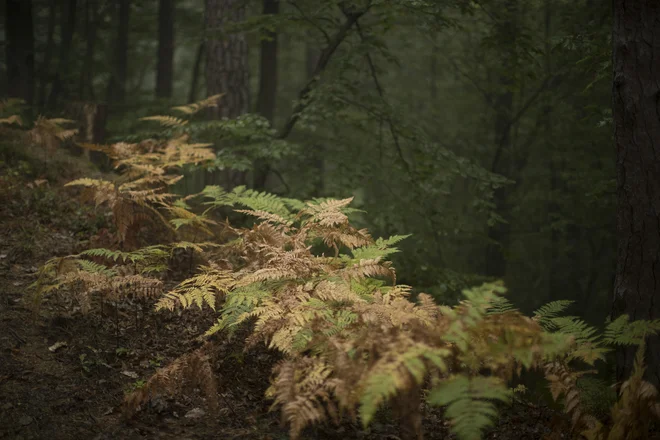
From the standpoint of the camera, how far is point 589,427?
3184 millimetres

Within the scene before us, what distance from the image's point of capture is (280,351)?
12.7ft

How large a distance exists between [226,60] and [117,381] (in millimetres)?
6414

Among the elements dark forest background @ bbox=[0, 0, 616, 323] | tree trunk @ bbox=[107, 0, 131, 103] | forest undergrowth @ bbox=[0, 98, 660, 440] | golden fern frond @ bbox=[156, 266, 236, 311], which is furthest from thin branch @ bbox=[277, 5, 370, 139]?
tree trunk @ bbox=[107, 0, 131, 103]

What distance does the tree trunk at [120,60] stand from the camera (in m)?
13.7

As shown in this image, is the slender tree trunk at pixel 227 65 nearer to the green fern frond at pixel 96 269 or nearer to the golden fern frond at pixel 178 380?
the green fern frond at pixel 96 269

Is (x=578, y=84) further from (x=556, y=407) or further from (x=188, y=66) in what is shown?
(x=188, y=66)

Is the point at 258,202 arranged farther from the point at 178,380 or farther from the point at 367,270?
the point at 178,380

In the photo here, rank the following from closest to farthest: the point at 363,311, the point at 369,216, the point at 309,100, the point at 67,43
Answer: the point at 363,311, the point at 309,100, the point at 369,216, the point at 67,43

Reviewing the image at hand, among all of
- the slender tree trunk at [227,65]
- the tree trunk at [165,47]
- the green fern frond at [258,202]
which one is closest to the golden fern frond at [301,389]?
the green fern frond at [258,202]

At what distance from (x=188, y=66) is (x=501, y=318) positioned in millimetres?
22191

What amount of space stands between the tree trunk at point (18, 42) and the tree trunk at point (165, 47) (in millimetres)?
3395

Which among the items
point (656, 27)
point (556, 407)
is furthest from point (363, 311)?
point (656, 27)

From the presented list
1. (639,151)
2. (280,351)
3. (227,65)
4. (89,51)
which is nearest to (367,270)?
(280,351)

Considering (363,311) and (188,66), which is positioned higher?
(188,66)
